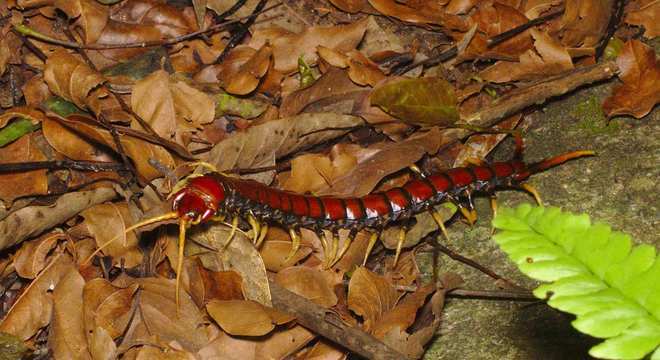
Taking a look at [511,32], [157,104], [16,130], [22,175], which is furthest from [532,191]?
[16,130]

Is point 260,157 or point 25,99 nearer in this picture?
point 260,157

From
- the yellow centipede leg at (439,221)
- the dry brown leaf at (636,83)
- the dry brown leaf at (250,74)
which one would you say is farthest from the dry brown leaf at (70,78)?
the dry brown leaf at (636,83)

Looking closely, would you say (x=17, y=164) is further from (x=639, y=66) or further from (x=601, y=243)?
(x=639, y=66)

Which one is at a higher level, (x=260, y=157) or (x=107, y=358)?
(x=260, y=157)

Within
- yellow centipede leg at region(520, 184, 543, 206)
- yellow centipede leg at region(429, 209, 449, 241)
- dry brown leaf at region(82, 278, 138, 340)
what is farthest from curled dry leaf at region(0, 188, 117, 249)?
yellow centipede leg at region(520, 184, 543, 206)

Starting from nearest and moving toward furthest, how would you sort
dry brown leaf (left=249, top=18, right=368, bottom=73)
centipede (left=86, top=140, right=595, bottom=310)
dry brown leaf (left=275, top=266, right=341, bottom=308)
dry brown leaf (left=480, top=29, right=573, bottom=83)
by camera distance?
centipede (left=86, top=140, right=595, bottom=310)
dry brown leaf (left=275, top=266, right=341, bottom=308)
dry brown leaf (left=480, top=29, right=573, bottom=83)
dry brown leaf (left=249, top=18, right=368, bottom=73)

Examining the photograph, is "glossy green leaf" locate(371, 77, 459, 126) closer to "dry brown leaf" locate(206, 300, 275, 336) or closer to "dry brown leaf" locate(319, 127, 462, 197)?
"dry brown leaf" locate(319, 127, 462, 197)

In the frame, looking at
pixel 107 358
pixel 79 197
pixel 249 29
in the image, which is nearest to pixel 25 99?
pixel 79 197
